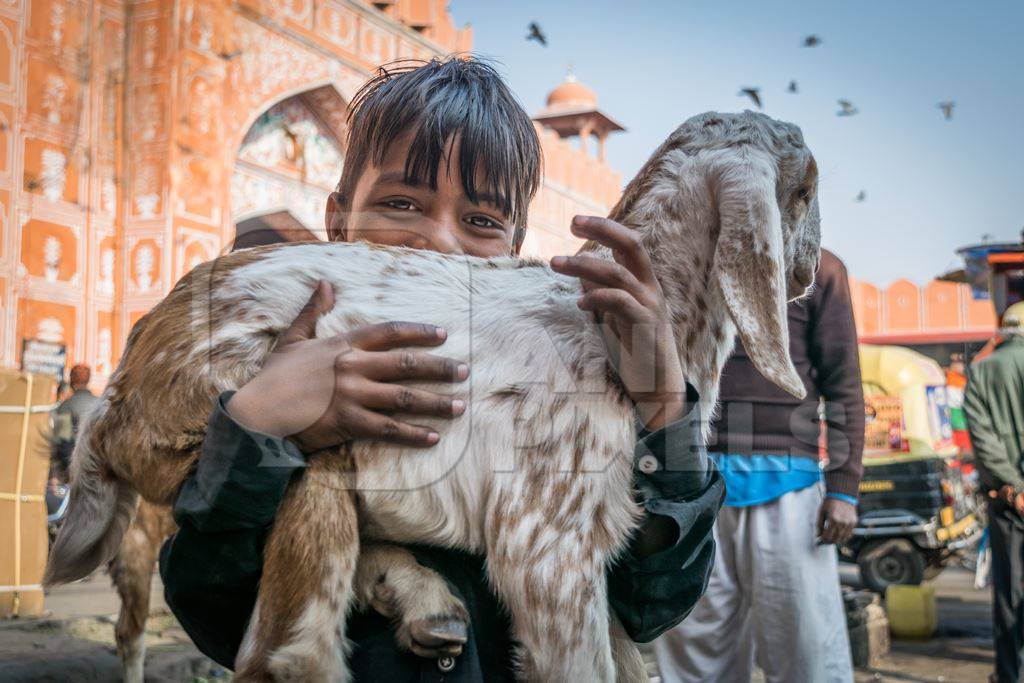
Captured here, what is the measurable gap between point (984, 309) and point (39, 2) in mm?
27153

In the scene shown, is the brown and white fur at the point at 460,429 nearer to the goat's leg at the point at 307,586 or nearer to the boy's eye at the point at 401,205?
the goat's leg at the point at 307,586

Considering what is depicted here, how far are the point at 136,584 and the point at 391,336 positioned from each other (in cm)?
408

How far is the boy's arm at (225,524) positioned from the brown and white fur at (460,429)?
5 centimetres

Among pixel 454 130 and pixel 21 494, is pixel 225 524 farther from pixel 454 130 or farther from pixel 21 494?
pixel 21 494

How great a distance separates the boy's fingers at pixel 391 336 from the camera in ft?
5.14

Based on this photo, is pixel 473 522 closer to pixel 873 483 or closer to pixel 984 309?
pixel 873 483

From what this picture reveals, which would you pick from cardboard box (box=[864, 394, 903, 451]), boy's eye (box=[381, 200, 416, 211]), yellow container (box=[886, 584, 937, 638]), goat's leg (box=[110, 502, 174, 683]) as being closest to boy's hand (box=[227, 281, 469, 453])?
boy's eye (box=[381, 200, 416, 211])

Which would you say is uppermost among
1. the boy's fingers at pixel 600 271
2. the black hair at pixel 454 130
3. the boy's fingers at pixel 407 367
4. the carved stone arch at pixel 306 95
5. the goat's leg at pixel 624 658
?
the carved stone arch at pixel 306 95

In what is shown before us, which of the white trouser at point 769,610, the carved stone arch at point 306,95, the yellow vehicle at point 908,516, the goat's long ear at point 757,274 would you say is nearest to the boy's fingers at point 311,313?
the goat's long ear at point 757,274

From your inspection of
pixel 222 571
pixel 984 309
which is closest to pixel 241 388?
pixel 222 571

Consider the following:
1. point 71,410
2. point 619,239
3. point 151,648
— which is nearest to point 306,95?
point 71,410

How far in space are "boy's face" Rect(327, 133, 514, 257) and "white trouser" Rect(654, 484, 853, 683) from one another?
2485mm

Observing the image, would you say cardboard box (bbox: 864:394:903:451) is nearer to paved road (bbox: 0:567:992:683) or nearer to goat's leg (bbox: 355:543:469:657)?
paved road (bbox: 0:567:992:683)

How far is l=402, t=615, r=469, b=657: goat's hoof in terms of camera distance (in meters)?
1.56
